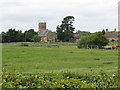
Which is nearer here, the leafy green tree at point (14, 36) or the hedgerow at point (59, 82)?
the hedgerow at point (59, 82)

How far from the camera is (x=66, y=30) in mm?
75125

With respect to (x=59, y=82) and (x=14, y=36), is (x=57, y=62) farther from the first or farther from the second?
(x=14, y=36)

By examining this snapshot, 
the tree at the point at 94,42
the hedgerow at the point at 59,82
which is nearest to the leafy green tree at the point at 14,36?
the tree at the point at 94,42

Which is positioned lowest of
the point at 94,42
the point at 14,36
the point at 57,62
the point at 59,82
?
the point at 57,62

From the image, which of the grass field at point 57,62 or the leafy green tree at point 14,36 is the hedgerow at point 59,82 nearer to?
the grass field at point 57,62

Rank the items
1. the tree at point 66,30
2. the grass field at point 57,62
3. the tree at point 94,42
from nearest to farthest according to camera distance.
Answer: the grass field at point 57,62 < the tree at point 94,42 < the tree at point 66,30

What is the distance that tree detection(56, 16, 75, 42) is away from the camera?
239 feet

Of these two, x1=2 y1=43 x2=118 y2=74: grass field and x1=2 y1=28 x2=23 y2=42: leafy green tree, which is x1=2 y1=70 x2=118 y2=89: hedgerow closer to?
x1=2 y1=43 x2=118 y2=74: grass field

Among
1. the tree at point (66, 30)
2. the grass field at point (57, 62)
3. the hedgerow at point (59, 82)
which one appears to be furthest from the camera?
the tree at point (66, 30)

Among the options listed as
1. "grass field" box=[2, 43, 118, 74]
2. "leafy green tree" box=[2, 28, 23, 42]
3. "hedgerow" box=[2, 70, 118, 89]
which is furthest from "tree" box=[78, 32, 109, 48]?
"leafy green tree" box=[2, 28, 23, 42]

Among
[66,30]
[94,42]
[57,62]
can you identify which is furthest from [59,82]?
[66,30]

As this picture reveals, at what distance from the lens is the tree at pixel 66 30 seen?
7288 cm

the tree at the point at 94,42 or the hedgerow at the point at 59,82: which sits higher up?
the tree at the point at 94,42

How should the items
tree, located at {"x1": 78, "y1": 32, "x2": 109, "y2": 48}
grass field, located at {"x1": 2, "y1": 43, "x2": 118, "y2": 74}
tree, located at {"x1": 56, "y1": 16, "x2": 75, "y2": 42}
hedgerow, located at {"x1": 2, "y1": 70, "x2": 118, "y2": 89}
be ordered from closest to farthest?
hedgerow, located at {"x1": 2, "y1": 70, "x2": 118, "y2": 89} → grass field, located at {"x1": 2, "y1": 43, "x2": 118, "y2": 74} → tree, located at {"x1": 78, "y1": 32, "x2": 109, "y2": 48} → tree, located at {"x1": 56, "y1": 16, "x2": 75, "y2": 42}
